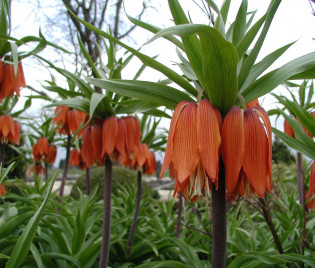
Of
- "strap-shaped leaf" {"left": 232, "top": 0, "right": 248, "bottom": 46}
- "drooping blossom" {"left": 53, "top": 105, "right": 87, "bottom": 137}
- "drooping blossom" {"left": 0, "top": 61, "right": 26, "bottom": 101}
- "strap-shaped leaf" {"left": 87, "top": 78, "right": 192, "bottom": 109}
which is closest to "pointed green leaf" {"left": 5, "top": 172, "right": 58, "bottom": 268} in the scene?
"strap-shaped leaf" {"left": 87, "top": 78, "right": 192, "bottom": 109}

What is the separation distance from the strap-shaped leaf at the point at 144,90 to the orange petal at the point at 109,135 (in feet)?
2.15

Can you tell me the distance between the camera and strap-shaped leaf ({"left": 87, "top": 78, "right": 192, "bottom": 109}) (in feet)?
2.88

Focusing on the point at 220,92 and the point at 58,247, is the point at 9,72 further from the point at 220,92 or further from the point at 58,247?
the point at 220,92

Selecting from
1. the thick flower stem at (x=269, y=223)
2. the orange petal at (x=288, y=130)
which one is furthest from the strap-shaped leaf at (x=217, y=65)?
the orange petal at (x=288, y=130)

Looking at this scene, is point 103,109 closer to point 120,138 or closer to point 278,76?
point 120,138

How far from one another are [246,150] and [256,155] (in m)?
0.03

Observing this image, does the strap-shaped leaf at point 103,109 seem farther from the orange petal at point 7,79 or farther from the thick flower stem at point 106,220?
the orange petal at point 7,79

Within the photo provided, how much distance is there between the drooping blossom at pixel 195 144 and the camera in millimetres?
732

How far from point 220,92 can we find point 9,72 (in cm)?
142

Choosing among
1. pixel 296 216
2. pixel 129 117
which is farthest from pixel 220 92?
pixel 296 216

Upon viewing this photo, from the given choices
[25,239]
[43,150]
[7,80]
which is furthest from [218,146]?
[43,150]

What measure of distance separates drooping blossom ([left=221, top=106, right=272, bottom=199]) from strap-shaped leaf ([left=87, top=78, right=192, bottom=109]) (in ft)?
0.64

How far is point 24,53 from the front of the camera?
1740 mm

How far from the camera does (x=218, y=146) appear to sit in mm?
740
